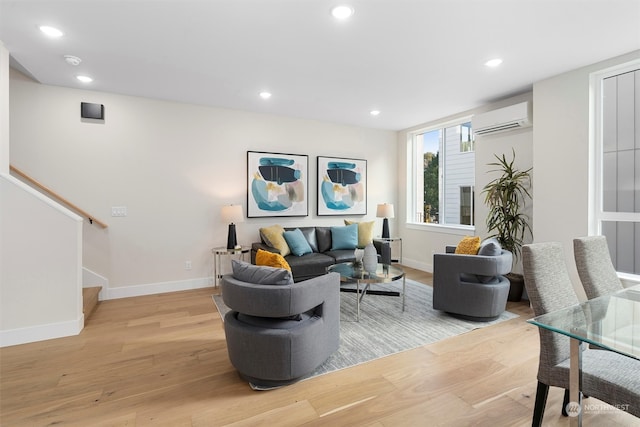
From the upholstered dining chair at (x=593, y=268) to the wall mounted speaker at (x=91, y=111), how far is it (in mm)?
5198

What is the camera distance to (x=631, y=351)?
1206 mm

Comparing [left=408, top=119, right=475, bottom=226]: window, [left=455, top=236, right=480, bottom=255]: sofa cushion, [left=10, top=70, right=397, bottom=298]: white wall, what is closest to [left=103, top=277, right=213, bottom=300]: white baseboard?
[left=10, top=70, right=397, bottom=298]: white wall

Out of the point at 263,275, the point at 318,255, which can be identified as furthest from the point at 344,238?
the point at 263,275

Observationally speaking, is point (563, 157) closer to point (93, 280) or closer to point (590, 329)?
point (590, 329)

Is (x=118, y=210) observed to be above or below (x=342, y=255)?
above

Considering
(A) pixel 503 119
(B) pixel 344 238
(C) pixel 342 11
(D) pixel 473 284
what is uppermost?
(C) pixel 342 11

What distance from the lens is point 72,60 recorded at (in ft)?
10.2

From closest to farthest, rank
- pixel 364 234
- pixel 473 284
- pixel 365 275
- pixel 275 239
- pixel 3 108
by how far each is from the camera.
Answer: pixel 3 108 → pixel 473 284 → pixel 365 275 → pixel 275 239 → pixel 364 234

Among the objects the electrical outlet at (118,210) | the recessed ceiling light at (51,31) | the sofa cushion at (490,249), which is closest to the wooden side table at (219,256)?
the electrical outlet at (118,210)

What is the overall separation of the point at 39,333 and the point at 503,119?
18.9ft

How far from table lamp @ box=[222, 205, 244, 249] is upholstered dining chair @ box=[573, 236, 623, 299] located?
3.77 metres

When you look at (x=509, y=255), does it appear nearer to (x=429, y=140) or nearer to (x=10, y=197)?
(x=429, y=140)

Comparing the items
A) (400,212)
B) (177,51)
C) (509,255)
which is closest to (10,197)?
(177,51)

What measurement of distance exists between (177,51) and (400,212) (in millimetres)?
4825
